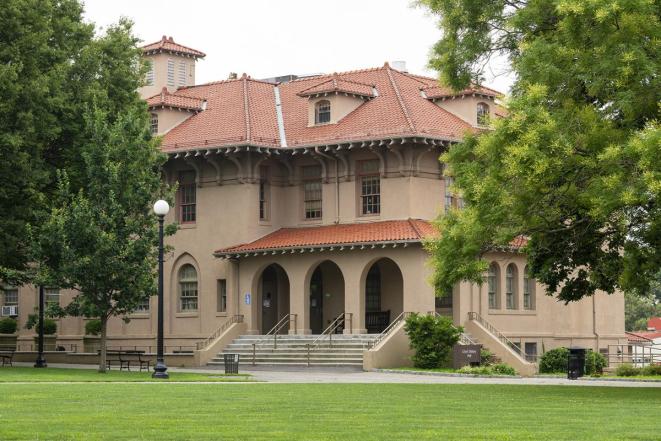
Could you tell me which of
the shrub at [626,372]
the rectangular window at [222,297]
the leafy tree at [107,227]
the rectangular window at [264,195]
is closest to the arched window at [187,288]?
the rectangular window at [222,297]

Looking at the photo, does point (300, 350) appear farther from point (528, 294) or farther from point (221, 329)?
point (528, 294)

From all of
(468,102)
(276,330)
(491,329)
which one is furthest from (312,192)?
(491,329)

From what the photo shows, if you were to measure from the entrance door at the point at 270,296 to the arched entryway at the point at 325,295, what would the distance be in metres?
1.66

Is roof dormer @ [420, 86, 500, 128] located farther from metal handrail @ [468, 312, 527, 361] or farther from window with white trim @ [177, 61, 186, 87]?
window with white trim @ [177, 61, 186, 87]

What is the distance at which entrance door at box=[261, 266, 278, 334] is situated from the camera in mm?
52531

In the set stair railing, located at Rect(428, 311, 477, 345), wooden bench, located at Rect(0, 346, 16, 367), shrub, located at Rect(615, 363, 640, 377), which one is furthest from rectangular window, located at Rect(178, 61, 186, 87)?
shrub, located at Rect(615, 363, 640, 377)

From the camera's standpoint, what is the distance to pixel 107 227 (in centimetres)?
4100

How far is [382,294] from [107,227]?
1381 centimetres

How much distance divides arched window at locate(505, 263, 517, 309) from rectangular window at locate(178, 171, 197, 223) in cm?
1314

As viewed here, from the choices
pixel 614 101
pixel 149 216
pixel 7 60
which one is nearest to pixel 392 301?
pixel 149 216

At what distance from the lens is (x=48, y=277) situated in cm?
4103

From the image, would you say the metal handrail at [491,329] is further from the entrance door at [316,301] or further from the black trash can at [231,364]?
the black trash can at [231,364]

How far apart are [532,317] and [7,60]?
23113mm

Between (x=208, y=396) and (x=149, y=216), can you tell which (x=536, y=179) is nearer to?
(x=208, y=396)
